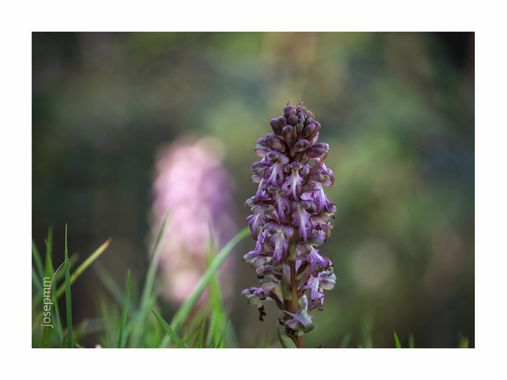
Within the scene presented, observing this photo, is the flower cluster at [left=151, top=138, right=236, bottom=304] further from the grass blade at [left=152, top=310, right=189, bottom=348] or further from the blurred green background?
the grass blade at [left=152, top=310, right=189, bottom=348]

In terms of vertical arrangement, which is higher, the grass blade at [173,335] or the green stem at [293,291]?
the green stem at [293,291]

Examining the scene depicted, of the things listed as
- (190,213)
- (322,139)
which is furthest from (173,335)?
(322,139)

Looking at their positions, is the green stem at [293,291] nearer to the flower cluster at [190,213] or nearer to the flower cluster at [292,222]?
the flower cluster at [292,222]

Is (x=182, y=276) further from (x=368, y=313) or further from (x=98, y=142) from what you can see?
(x=98, y=142)

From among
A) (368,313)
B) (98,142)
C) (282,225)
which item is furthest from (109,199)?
(282,225)

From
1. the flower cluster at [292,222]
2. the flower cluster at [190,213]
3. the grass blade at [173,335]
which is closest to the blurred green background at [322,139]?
→ the flower cluster at [190,213]

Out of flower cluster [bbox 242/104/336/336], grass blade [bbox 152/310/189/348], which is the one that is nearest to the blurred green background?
grass blade [bbox 152/310/189/348]
